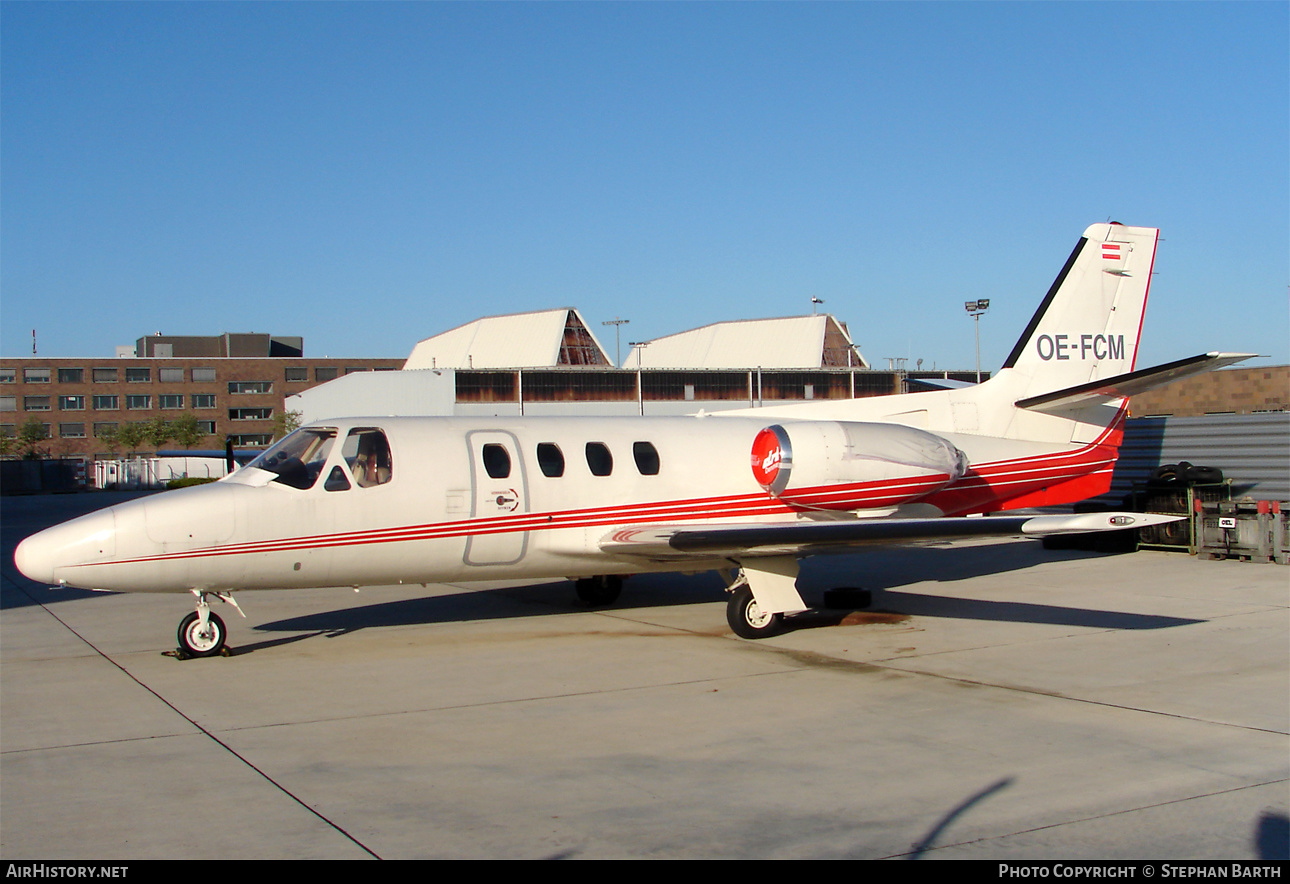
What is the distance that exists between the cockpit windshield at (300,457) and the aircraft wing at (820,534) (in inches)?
141

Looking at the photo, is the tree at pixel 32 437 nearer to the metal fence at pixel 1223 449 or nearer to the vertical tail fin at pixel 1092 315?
the metal fence at pixel 1223 449

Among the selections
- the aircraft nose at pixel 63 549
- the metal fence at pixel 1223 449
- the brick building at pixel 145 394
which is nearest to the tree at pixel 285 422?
the brick building at pixel 145 394

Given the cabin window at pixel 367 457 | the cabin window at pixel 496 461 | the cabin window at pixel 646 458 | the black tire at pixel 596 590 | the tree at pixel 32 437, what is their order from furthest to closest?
the tree at pixel 32 437 → the black tire at pixel 596 590 → the cabin window at pixel 646 458 → the cabin window at pixel 496 461 → the cabin window at pixel 367 457

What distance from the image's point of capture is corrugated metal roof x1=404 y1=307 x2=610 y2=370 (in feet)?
267

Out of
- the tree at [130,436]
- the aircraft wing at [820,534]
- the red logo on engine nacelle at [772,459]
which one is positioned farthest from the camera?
the tree at [130,436]

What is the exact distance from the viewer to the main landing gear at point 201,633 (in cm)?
1131

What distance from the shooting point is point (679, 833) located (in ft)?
19.2

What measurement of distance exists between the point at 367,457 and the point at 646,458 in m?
3.68

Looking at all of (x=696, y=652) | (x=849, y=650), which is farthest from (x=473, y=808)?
(x=849, y=650)

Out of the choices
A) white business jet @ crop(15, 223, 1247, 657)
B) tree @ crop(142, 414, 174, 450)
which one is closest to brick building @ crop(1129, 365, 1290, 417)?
white business jet @ crop(15, 223, 1247, 657)

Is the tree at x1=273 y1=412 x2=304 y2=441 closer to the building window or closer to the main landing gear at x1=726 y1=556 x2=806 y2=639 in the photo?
the building window

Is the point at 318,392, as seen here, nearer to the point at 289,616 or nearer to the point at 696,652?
the point at 289,616

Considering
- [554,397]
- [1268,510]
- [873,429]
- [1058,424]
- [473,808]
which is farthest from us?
[554,397]

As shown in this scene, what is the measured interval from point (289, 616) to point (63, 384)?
3785 inches
